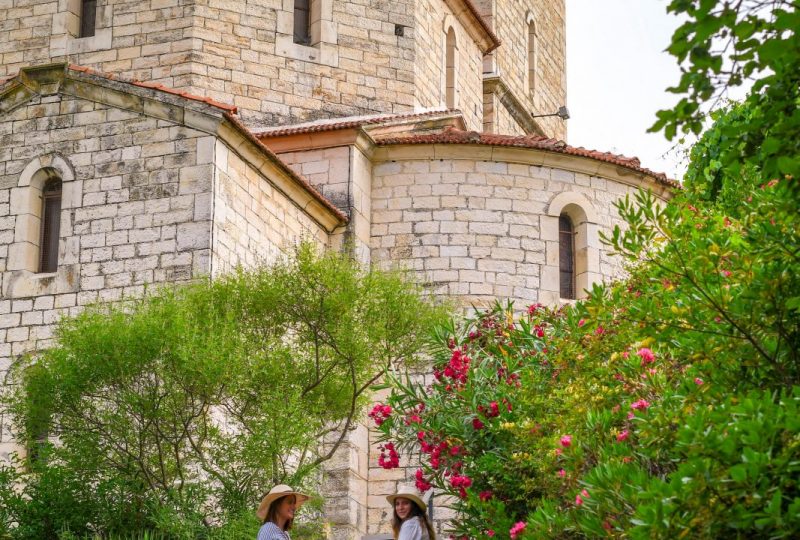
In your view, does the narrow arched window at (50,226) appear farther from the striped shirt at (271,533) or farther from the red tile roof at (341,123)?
the striped shirt at (271,533)

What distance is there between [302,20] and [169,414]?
10.0 meters

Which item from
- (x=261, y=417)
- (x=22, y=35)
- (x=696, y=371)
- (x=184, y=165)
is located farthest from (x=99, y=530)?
(x=22, y=35)

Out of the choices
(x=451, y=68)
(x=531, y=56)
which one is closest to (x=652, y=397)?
(x=451, y=68)

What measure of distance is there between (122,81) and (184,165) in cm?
126

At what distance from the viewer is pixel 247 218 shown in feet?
54.1

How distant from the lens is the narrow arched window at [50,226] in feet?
53.1

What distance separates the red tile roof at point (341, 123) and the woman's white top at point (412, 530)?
9.58 meters

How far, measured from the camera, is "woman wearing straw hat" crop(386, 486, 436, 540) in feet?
32.9

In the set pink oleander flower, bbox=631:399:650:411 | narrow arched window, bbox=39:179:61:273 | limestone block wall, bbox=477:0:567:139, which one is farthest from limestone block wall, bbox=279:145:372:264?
pink oleander flower, bbox=631:399:650:411

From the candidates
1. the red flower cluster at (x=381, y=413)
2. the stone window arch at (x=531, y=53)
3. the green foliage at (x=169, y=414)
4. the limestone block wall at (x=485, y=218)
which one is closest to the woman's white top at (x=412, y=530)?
the red flower cluster at (x=381, y=413)

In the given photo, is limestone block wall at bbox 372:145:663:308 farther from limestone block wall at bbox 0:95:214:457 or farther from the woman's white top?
the woman's white top

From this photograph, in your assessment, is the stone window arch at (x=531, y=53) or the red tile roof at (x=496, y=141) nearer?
the red tile roof at (x=496, y=141)

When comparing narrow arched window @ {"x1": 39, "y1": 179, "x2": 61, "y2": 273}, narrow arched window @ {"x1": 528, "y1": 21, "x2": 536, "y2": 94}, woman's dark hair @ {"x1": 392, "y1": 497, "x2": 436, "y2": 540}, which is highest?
narrow arched window @ {"x1": 528, "y1": 21, "x2": 536, "y2": 94}

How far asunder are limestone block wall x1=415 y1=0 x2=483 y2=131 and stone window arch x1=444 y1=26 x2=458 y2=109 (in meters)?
0.06
